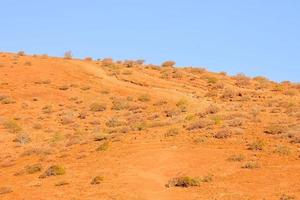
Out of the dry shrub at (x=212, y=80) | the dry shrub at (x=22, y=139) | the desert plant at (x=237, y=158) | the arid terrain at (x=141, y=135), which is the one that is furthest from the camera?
the dry shrub at (x=212, y=80)

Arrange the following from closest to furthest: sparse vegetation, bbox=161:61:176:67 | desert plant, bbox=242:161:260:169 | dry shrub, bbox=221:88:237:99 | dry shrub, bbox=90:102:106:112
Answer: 1. desert plant, bbox=242:161:260:169
2. dry shrub, bbox=90:102:106:112
3. dry shrub, bbox=221:88:237:99
4. sparse vegetation, bbox=161:61:176:67

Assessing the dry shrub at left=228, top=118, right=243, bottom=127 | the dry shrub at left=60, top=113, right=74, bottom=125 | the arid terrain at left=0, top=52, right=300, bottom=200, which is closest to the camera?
the arid terrain at left=0, top=52, right=300, bottom=200

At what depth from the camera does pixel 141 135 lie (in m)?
31.6

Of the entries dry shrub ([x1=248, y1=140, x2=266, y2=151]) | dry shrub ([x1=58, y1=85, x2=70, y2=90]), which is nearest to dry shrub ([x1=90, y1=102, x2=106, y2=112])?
dry shrub ([x1=58, y1=85, x2=70, y2=90])

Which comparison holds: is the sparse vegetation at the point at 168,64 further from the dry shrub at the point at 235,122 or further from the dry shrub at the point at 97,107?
the dry shrub at the point at 235,122

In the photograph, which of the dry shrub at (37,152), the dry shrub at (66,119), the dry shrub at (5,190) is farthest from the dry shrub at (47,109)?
the dry shrub at (5,190)

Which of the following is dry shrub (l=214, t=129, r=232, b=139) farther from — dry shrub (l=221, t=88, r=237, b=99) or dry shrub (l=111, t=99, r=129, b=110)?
dry shrub (l=221, t=88, r=237, b=99)

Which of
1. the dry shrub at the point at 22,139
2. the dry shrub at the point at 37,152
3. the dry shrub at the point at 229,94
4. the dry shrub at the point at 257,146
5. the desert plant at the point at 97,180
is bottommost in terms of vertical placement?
the desert plant at the point at 97,180

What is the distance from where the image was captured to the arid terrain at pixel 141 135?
21.6 meters

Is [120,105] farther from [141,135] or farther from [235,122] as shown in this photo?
[235,122]

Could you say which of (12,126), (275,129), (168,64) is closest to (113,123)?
(12,126)

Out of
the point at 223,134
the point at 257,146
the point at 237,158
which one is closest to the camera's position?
the point at 237,158

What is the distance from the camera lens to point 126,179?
22703 mm

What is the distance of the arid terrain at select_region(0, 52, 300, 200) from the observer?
70.8ft
